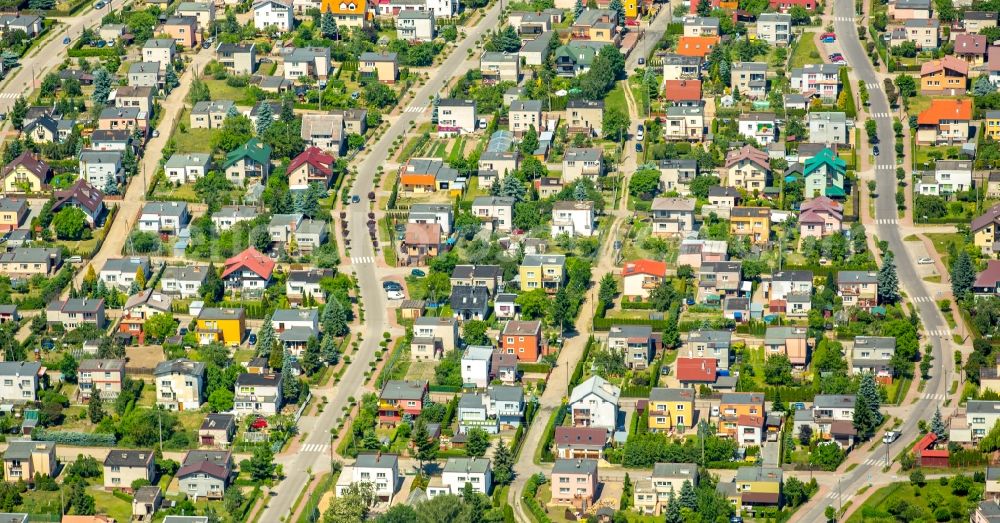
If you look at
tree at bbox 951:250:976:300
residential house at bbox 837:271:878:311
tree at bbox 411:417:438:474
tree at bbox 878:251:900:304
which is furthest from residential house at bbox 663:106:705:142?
tree at bbox 411:417:438:474

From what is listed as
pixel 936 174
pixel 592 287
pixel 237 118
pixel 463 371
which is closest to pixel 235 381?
pixel 463 371

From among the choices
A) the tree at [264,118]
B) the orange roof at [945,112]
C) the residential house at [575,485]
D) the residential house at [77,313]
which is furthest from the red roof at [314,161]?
the residential house at [575,485]

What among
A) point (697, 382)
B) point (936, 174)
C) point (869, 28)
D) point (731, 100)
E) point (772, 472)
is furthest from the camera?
point (869, 28)

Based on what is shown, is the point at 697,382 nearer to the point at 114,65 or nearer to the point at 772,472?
the point at 772,472

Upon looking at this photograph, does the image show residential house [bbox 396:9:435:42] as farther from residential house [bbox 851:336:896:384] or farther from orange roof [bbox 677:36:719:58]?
residential house [bbox 851:336:896:384]

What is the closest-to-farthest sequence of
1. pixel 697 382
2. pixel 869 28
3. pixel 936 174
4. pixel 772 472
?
pixel 772 472
pixel 697 382
pixel 936 174
pixel 869 28
